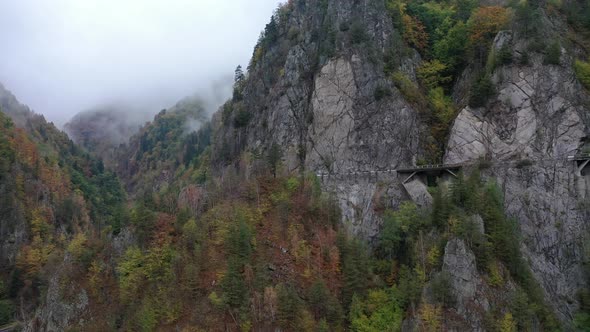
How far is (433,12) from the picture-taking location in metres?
62.3

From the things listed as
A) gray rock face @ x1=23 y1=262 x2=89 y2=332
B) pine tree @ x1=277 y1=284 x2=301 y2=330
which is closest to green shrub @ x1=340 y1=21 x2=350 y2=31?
pine tree @ x1=277 y1=284 x2=301 y2=330

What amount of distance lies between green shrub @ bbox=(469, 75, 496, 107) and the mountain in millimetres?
150

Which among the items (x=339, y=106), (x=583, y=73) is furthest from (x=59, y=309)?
(x=583, y=73)

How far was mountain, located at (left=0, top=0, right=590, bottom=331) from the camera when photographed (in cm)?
3944

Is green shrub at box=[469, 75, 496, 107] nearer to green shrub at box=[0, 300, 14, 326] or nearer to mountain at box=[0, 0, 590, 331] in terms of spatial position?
mountain at box=[0, 0, 590, 331]

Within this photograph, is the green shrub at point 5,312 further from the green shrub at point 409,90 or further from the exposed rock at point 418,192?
the green shrub at point 409,90

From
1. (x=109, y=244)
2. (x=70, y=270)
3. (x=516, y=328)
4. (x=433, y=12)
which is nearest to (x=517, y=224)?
(x=516, y=328)

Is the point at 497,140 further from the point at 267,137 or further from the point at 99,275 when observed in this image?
the point at 99,275

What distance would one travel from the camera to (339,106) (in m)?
57.3

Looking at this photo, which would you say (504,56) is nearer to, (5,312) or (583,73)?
(583,73)

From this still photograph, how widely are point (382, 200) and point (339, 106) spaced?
13.8m

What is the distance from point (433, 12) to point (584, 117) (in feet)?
80.9

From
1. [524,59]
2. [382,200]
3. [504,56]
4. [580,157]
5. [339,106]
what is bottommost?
[382,200]

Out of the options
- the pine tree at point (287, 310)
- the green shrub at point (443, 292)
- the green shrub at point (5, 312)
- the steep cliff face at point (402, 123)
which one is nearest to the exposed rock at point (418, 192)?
the steep cliff face at point (402, 123)
